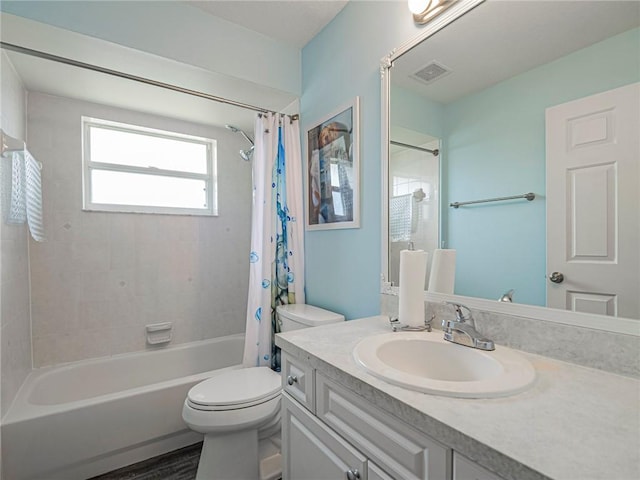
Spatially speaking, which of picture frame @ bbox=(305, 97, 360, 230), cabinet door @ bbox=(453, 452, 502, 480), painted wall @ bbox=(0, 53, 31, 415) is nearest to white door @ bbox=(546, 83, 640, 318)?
cabinet door @ bbox=(453, 452, 502, 480)

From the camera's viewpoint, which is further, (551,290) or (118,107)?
(118,107)

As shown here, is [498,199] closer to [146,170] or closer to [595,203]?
[595,203]

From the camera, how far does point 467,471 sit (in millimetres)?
532

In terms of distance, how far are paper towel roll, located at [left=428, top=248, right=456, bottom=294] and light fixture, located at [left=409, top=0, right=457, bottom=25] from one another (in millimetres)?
919

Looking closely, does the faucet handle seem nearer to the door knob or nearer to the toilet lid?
the door knob

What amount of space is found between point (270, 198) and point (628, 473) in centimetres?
185

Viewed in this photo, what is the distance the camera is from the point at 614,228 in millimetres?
751

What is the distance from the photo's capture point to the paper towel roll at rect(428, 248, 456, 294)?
113 centimetres

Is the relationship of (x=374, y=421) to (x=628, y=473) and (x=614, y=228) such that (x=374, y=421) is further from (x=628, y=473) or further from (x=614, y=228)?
(x=614, y=228)

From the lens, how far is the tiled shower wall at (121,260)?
2.01 metres

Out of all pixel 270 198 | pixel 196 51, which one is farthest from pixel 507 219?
pixel 196 51

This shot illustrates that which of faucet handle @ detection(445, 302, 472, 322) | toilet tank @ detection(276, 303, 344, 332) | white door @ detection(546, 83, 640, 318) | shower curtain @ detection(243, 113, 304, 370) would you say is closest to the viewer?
white door @ detection(546, 83, 640, 318)

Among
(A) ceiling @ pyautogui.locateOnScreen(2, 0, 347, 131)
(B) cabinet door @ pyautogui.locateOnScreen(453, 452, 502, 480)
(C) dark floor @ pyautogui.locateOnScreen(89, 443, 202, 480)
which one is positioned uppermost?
(A) ceiling @ pyautogui.locateOnScreen(2, 0, 347, 131)

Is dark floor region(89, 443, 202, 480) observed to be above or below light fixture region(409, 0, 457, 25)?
below
